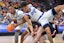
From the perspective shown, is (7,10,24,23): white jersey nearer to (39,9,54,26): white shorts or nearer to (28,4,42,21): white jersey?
(28,4,42,21): white jersey

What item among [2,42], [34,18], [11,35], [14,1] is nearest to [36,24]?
[34,18]

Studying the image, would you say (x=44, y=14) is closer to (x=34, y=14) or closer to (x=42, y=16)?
(x=42, y=16)

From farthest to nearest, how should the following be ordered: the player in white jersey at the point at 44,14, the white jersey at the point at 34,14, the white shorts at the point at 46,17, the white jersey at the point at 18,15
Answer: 1. the white jersey at the point at 18,15
2. the white jersey at the point at 34,14
3. the white shorts at the point at 46,17
4. the player in white jersey at the point at 44,14

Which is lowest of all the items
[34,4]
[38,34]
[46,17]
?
[38,34]

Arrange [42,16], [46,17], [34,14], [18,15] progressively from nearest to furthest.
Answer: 1. [46,17]
2. [42,16]
3. [34,14]
4. [18,15]

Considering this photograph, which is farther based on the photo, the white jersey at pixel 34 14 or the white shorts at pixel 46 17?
the white jersey at pixel 34 14

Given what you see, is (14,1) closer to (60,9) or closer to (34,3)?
(34,3)

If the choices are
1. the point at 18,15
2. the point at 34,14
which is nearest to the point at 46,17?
the point at 34,14

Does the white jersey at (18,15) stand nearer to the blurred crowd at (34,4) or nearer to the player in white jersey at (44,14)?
the player in white jersey at (44,14)

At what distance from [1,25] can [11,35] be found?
2.37 ft

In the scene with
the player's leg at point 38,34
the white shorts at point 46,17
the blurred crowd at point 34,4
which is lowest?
the player's leg at point 38,34

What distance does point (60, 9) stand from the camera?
4367mm

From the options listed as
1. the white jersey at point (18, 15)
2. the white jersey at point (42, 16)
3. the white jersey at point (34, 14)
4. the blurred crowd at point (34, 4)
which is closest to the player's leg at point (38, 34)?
the white jersey at point (42, 16)

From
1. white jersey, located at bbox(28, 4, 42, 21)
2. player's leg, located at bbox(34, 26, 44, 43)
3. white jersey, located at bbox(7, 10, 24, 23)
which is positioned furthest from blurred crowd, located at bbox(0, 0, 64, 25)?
player's leg, located at bbox(34, 26, 44, 43)
